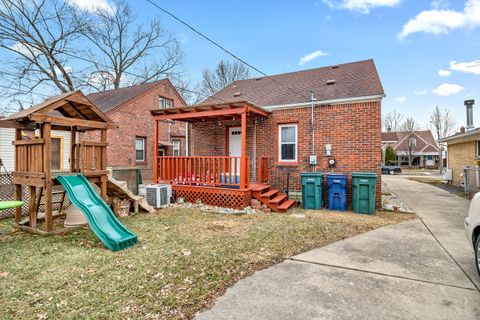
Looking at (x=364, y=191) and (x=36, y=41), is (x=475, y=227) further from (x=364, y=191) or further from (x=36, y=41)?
(x=36, y=41)

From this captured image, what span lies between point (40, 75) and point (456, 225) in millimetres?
25292

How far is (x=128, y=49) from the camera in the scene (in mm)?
24141

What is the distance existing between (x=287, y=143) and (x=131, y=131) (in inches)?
434

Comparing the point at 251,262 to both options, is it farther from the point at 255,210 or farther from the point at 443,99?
the point at 443,99

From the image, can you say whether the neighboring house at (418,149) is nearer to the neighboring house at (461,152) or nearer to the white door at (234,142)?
the neighboring house at (461,152)

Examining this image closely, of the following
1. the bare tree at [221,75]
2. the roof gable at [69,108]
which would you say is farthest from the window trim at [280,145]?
the bare tree at [221,75]

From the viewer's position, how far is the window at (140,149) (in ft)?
54.6

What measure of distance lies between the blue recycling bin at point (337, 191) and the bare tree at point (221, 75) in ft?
76.0

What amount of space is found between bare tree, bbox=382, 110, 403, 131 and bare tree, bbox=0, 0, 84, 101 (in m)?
50.9

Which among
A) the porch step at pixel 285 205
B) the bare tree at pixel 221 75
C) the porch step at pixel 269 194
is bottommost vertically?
the porch step at pixel 285 205

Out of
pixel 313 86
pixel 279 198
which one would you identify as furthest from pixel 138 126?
A: pixel 279 198

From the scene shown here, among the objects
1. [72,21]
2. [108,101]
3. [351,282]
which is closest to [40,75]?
[72,21]

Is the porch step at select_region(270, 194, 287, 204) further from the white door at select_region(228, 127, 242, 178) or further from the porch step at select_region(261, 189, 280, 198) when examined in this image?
A: the white door at select_region(228, 127, 242, 178)

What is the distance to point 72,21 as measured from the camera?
19.3 metres
